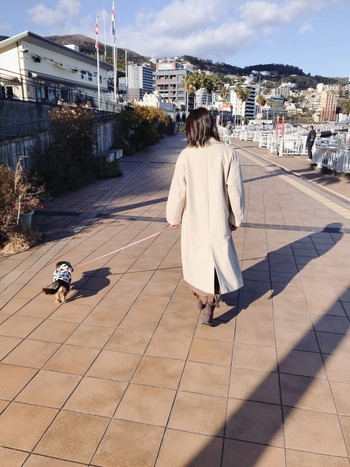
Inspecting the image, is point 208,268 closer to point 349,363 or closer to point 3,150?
point 349,363

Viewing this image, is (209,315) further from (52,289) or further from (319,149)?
(319,149)

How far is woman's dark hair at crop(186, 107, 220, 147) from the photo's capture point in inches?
138

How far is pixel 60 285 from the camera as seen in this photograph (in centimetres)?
435

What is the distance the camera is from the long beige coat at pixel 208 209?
3.57 meters

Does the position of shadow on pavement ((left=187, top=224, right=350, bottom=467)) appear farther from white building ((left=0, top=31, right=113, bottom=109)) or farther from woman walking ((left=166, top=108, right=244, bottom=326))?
white building ((left=0, top=31, right=113, bottom=109))

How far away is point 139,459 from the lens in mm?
2402

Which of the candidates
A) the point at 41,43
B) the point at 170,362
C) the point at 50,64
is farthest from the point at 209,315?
the point at 50,64

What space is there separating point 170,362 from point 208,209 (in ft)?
4.89

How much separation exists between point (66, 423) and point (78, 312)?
1.70m

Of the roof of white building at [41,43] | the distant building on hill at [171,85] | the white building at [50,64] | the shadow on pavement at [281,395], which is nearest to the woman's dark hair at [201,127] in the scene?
the shadow on pavement at [281,395]

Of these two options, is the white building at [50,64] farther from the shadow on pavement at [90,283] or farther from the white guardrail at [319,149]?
the shadow on pavement at [90,283]

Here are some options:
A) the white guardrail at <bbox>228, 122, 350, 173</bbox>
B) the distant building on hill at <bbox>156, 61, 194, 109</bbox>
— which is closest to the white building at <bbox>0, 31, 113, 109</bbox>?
the white guardrail at <bbox>228, 122, 350, 173</bbox>

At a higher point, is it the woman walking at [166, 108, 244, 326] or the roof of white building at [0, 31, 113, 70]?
the roof of white building at [0, 31, 113, 70]


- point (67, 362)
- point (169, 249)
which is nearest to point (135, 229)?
point (169, 249)
